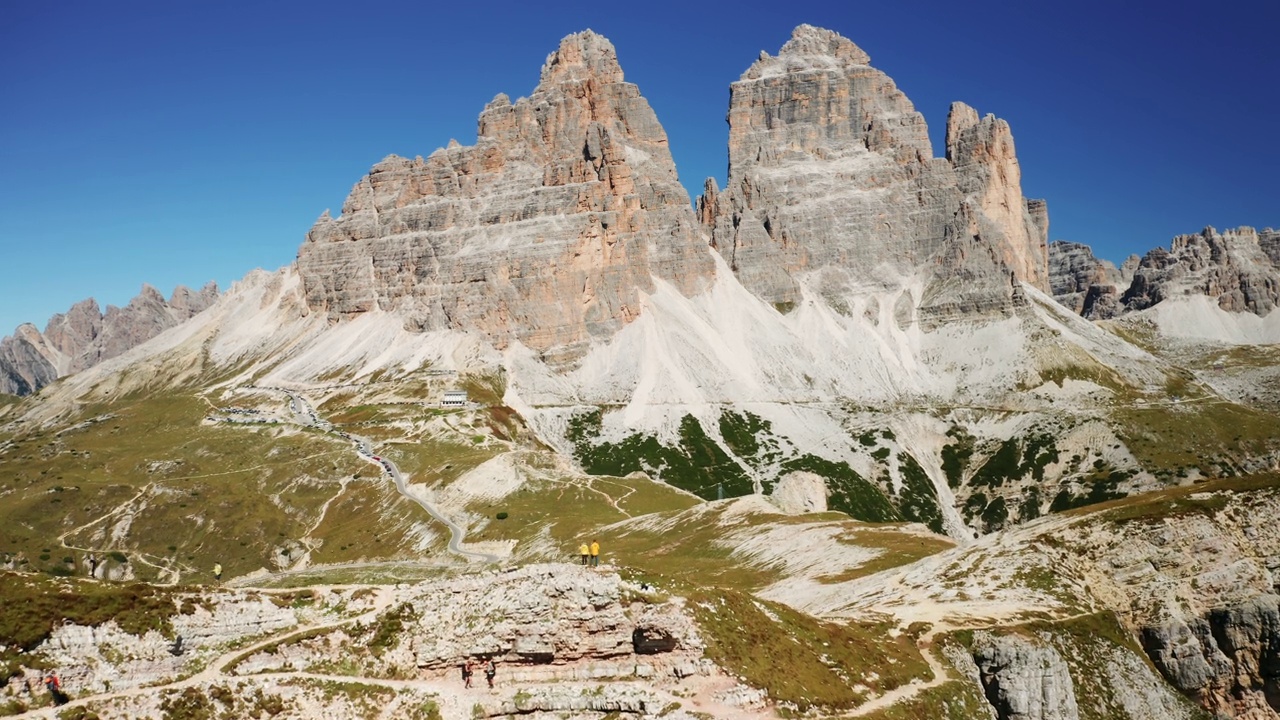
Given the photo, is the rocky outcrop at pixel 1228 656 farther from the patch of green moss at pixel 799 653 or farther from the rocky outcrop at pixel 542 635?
the rocky outcrop at pixel 542 635

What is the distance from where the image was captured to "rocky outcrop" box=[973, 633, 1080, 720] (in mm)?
58094

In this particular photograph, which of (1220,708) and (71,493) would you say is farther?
(71,493)

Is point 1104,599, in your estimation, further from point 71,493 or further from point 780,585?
point 71,493

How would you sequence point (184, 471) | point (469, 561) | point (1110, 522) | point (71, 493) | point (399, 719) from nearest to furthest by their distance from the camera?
1. point (399, 719)
2. point (1110, 522)
3. point (469, 561)
4. point (71, 493)
5. point (184, 471)

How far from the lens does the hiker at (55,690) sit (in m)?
39.0

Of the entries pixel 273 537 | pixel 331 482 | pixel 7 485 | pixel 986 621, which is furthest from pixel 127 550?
pixel 986 621

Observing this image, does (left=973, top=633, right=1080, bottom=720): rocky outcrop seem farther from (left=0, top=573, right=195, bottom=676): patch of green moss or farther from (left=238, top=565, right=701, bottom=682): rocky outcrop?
(left=0, top=573, right=195, bottom=676): patch of green moss

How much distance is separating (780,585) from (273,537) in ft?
317

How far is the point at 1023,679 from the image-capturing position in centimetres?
5884

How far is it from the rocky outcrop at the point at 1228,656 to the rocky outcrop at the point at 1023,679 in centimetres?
1207

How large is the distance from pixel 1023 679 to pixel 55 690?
182 ft

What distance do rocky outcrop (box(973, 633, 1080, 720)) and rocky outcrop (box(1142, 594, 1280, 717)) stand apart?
12071mm

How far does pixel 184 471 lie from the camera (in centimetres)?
18362

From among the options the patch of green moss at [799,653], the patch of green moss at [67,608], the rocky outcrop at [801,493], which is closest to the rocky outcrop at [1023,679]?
the patch of green moss at [799,653]
